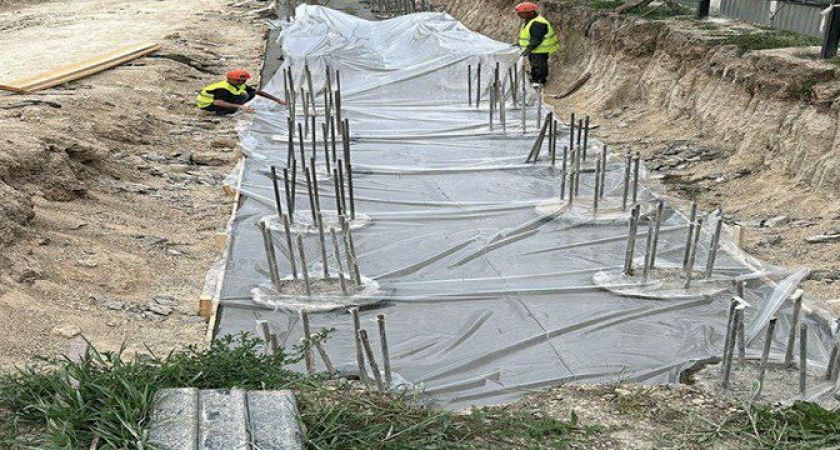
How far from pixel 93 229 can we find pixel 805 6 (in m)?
11.5

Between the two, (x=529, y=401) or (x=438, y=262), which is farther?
(x=438, y=262)

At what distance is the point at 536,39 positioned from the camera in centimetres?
1748

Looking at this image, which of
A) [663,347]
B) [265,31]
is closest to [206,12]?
[265,31]

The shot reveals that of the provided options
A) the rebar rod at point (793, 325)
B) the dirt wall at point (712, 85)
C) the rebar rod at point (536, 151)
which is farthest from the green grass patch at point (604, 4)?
the rebar rod at point (793, 325)

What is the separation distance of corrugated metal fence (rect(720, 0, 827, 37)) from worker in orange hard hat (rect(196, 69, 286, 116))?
8.23 m

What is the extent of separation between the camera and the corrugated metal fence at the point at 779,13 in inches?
592

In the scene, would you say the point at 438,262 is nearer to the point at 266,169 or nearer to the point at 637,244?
the point at 637,244

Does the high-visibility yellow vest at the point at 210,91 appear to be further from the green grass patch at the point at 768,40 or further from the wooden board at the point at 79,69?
the green grass patch at the point at 768,40

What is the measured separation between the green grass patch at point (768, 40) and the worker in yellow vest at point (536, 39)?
4.15m

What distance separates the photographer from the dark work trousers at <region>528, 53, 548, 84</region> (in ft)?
58.8

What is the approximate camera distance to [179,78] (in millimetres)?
17891

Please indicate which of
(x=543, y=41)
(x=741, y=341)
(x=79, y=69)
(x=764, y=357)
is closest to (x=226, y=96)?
(x=79, y=69)

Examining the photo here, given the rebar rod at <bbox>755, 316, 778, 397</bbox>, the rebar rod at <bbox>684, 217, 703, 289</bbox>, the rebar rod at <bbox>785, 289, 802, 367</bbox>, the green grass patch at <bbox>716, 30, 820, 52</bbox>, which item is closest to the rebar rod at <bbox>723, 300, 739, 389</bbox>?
the rebar rod at <bbox>755, 316, 778, 397</bbox>

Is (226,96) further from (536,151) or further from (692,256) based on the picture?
(692,256)
